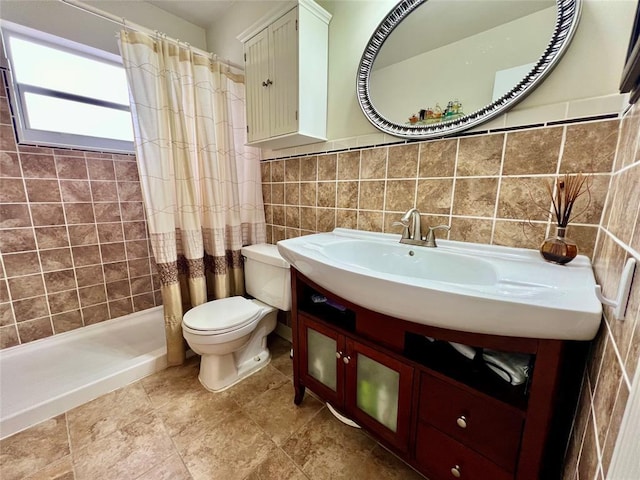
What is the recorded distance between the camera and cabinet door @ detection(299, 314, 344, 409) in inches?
39.4

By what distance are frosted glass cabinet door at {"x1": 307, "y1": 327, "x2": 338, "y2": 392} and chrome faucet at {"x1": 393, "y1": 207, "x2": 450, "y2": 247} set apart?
52cm

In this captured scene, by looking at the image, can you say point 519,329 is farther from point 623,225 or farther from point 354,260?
point 354,260

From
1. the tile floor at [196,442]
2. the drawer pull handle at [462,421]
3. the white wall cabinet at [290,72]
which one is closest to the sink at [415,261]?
the drawer pull handle at [462,421]

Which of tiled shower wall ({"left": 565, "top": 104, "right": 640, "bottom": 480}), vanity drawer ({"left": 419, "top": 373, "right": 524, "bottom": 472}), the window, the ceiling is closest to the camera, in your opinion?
tiled shower wall ({"left": 565, "top": 104, "right": 640, "bottom": 480})

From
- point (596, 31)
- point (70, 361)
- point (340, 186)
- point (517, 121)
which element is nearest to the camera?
point (596, 31)

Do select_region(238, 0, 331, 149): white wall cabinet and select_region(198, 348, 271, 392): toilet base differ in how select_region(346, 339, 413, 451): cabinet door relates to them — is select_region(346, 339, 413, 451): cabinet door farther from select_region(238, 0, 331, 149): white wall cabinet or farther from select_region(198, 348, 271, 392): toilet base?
select_region(238, 0, 331, 149): white wall cabinet

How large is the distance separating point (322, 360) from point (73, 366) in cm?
153

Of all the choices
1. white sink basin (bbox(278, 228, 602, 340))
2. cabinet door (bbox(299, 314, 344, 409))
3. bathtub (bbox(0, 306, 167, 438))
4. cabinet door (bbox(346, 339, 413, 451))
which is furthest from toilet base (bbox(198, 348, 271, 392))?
white sink basin (bbox(278, 228, 602, 340))

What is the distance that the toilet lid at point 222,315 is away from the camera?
1.29m

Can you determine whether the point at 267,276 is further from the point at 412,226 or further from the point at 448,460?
the point at 448,460

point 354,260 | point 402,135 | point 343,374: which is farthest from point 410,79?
point 343,374

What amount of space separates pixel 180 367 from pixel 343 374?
1.13 metres

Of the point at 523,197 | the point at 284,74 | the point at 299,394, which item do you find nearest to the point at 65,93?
the point at 284,74

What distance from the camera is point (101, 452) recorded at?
3.43ft
